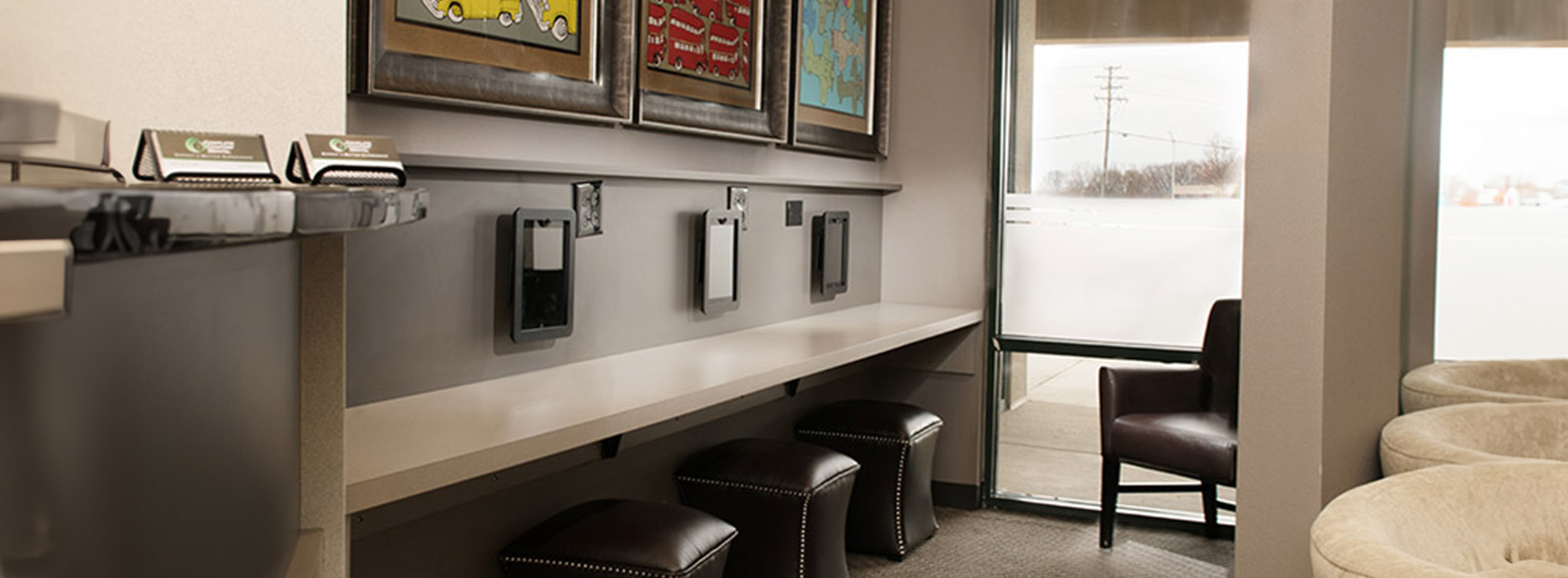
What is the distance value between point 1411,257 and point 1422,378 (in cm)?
26

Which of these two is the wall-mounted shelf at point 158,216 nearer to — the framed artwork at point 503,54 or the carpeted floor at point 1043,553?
the framed artwork at point 503,54

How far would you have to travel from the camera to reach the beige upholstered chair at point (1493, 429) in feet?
6.32

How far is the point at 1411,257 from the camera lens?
244cm

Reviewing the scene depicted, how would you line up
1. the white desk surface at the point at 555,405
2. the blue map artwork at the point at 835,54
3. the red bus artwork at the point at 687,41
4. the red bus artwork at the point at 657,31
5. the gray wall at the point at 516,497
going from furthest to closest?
the blue map artwork at the point at 835,54
the red bus artwork at the point at 687,41
the red bus artwork at the point at 657,31
the gray wall at the point at 516,497
the white desk surface at the point at 555,405

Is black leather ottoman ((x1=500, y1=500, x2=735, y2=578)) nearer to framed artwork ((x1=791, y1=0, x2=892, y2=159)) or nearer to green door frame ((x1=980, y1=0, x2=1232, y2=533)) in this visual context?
framed artwork ((x1=791, y1=0, x2=892, y2=159))

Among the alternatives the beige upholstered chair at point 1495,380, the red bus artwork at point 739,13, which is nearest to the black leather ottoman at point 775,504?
the red bus artwork at point 739,13

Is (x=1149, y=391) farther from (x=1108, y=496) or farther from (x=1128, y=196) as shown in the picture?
(x=1128, y=196)

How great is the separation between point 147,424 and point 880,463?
11.5 feet

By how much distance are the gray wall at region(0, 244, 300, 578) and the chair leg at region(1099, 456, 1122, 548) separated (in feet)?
12.3

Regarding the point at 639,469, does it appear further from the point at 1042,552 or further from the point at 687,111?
the point at 1042,552

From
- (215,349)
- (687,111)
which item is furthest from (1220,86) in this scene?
(215,349)

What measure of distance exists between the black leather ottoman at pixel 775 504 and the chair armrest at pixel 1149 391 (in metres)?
1.41

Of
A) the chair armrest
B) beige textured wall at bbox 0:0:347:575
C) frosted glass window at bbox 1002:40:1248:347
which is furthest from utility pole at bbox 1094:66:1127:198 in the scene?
beige textured wall at bbox 0:0:347:575

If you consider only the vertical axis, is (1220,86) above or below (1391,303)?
above
